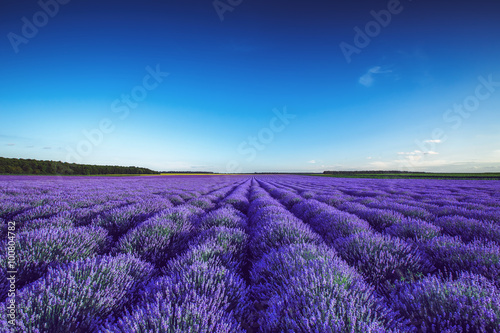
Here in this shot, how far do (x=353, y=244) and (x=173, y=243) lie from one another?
275 cm

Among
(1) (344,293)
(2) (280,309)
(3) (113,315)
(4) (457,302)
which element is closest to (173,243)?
(3) (113,315)

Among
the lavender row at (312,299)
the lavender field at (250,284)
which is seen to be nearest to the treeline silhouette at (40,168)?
the lavender field at (250,284)

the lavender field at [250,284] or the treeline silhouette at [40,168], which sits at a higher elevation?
the treeline silhouette at [40,168]

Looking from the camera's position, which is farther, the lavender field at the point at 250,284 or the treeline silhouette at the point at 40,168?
the treeline silhouette at the point at 40,168

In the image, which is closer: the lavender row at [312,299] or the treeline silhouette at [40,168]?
the lavender row at [312,299]

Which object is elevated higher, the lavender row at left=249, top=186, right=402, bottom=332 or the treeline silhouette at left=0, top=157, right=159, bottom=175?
the treeline silhouette at left=0, top=157, right=159, bottom=175

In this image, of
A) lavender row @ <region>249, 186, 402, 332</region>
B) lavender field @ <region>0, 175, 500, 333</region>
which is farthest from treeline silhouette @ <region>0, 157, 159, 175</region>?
lavender row @ <region>249, 186, 402, 332</region>

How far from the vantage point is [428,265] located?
2227mm

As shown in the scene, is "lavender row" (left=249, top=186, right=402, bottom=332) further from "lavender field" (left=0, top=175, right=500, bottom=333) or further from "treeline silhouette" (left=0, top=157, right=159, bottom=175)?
"treeline silhouette" (left=0, top=157, right=159, bottom=175)

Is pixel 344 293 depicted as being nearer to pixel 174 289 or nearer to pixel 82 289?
pixel 174 289

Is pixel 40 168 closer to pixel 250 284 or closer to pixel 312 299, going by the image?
pixel 250 284

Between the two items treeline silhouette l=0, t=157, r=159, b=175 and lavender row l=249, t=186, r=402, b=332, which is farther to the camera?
treeline silhouette l=0, t=157, r=159, b=175

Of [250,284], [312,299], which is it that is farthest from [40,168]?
[312,299]

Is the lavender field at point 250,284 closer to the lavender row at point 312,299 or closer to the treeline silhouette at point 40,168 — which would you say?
the lavender row at point 312,299
